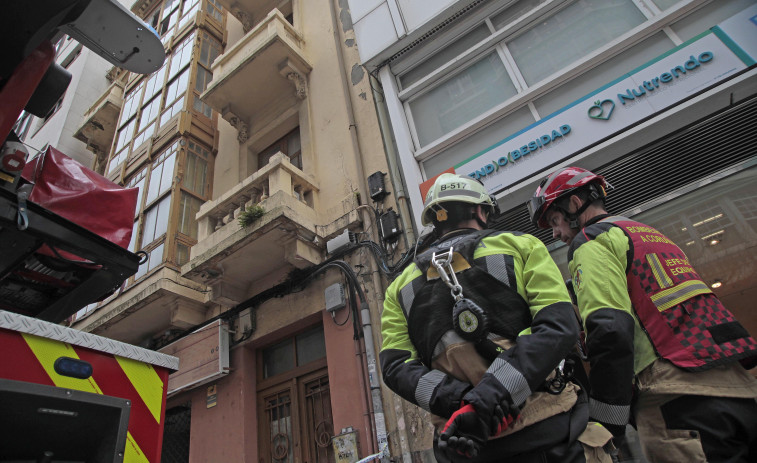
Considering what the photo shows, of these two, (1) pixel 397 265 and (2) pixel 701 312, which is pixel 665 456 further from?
(1) pixel 397 265

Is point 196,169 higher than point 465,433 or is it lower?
higher

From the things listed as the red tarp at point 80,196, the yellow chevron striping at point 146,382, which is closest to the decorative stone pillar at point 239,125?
the red tarp at point 80,196

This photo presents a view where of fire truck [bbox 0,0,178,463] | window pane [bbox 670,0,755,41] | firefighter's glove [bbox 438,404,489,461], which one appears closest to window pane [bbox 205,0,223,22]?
fire truck [bbox 0,0,178,463]

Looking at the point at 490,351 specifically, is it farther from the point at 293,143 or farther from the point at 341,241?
the point at 293,143

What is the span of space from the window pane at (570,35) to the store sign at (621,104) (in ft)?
2.49

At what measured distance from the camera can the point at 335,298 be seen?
5.78 meters

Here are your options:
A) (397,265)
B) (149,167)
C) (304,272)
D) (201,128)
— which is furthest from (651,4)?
(149,167)

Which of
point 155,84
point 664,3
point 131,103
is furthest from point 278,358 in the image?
point 131,103

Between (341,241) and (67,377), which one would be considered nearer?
(67,377)

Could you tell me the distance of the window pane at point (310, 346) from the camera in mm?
6273

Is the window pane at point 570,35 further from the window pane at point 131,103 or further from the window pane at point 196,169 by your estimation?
the window pane at point 131,103

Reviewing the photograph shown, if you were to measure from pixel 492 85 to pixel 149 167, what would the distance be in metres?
8.01

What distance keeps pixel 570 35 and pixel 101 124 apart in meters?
13.4

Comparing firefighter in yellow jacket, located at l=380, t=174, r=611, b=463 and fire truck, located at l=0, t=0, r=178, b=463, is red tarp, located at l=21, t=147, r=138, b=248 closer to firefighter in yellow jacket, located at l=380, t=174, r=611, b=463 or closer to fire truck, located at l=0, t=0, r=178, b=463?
fire truck, located at l=0, t=0, r=178, b=463
